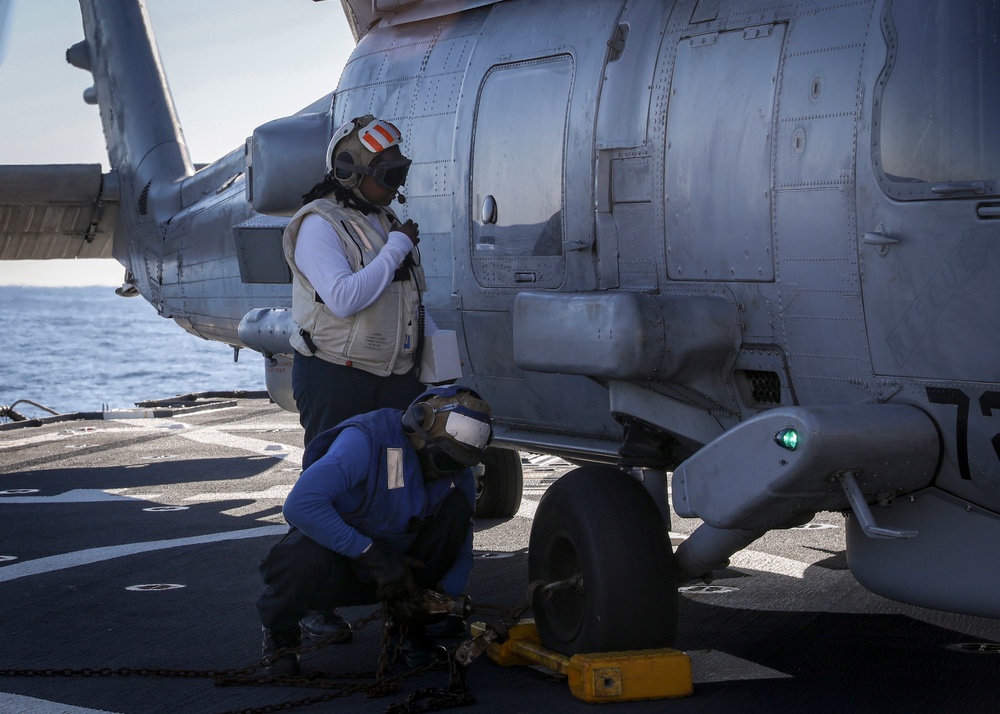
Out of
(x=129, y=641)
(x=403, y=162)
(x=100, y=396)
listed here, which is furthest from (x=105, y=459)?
(x=100, y=396)

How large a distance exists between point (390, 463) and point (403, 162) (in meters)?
1.30

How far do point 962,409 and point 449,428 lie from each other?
68.0 inches

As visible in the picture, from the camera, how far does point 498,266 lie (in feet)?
17.4

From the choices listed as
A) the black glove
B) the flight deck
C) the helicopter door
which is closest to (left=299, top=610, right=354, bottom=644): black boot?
the flight deck

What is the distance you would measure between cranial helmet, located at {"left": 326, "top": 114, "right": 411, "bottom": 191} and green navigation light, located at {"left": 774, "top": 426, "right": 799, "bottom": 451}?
205 cm

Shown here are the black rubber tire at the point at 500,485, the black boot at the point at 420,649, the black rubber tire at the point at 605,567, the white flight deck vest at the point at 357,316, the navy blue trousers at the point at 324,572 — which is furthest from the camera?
the black rubber tire at the point at 500,485

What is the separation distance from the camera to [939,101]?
11.9 feet

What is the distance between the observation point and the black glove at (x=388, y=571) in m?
4.28

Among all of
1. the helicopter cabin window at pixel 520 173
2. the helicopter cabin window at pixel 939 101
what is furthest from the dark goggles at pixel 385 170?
Result: the helicopter cabin window at pixel 939 101

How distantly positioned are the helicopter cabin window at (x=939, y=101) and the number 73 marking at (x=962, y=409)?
60 cm

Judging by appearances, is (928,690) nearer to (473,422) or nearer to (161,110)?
(473,422)

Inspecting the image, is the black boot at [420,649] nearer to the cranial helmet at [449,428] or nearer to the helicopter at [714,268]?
the helicopter at [714,268]

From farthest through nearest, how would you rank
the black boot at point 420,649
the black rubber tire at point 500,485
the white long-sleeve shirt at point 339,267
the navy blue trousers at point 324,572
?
the black rubber tire at point 500,485, the white long-sleeve shirt at point 339,267, the black boot at point 420,649, the navy blue trousers at point 324,572

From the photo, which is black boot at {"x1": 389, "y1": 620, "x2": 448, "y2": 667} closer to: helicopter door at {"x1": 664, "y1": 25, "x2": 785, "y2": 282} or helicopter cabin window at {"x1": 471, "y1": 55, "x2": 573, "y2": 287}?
helicopter cabin window at {"x1": 471, "y1": 55, "x2": 573, "y2": 287}
